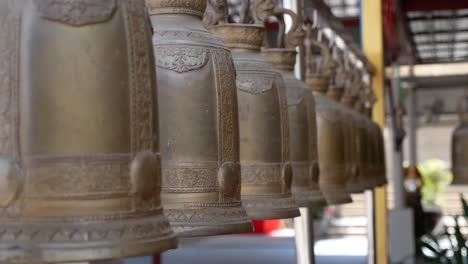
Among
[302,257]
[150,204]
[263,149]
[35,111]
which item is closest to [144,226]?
[150,204]

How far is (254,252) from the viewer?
9844 mm

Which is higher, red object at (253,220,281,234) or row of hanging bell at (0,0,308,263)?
row of hanging bell at (0,0,308,263)

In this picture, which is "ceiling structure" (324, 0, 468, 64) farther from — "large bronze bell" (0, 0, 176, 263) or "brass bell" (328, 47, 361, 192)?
"large bronze bell" (0, 0, 176, 263)

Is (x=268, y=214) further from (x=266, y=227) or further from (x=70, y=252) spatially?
(x=266, y=227)

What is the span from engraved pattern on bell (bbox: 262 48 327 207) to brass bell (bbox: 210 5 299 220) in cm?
22

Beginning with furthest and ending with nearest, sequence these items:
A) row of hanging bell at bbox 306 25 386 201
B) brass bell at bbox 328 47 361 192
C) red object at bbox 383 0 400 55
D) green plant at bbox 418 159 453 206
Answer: green plant at bbox 418 159 453 206 → red object at bbox 383 0 400 55 → brass bell at bbox 328 47 361 192 → row of hanging bell at bbox 306 25 386 201

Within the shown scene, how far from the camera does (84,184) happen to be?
0.75 meters

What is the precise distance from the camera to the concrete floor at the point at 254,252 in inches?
346

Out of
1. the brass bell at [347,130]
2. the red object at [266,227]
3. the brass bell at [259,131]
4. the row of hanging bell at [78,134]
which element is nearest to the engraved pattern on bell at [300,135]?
the brass bell at [259,131]

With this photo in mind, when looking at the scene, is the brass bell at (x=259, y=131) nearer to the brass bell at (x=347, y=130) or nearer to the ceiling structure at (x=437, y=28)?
the brass bell at (x=347, y=130)

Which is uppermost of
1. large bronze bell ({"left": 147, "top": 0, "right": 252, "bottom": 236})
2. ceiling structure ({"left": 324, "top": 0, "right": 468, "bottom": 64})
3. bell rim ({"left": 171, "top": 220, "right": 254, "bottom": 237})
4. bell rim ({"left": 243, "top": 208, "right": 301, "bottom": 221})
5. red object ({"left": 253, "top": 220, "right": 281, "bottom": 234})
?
ceiling structure ({"left": 324, "top": 0, "right": 468, "bottom": 64})

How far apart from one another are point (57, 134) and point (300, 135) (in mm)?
972

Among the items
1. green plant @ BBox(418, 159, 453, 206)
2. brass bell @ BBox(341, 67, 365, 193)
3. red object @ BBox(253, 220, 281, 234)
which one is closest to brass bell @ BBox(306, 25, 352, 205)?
brass bell @ BBox(341, 67, 365, 193)

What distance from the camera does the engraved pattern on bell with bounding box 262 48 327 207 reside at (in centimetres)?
167
